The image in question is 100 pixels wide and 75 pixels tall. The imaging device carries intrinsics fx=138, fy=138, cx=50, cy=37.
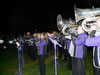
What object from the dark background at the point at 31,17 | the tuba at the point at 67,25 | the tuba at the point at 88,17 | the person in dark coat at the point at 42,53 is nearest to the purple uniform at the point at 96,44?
the tuba at the point at 88,17

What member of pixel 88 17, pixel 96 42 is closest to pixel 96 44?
pixel 96 42

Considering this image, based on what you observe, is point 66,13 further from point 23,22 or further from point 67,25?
point 67,25

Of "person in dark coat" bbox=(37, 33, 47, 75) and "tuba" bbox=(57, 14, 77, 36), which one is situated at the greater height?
"tuba" bbox=(57, 14, 77, 36)

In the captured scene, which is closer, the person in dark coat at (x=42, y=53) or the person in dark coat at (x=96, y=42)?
the person in dark coat at (x=96, y=42)

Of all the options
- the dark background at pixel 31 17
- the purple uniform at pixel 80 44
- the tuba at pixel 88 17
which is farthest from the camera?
the dark background at pixel 31 17

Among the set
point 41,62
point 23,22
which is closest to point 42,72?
point 41,62

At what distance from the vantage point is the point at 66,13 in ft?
63.0

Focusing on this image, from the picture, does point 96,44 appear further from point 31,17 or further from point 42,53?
point 31,17

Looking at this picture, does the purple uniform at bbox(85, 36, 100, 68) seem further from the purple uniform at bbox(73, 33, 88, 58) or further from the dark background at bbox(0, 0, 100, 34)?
the dark background at bbox(0, 0, 100, 34)

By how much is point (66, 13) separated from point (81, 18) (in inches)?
618

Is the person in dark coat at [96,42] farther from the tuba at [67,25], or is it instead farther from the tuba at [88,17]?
the tuba at [67,25]

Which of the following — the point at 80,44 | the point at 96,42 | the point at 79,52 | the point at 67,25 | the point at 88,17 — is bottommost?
the point at 79,52

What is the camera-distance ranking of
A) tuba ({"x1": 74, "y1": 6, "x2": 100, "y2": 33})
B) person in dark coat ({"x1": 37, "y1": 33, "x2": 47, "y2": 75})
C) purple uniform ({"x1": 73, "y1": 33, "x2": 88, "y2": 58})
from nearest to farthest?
tuba ({"x1": 74, "y1": 6, "x2": 100, "y2": 33}), purple uniform ({"x1": 73, "y1": 33, "x2": 88, "y2": 58}), person in dark coat ({"x1": 37, "y1": 33, "x2": 47, "y2": 75})

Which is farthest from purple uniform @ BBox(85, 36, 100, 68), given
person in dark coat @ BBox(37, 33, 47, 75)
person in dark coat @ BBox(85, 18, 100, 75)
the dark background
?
the dark background
